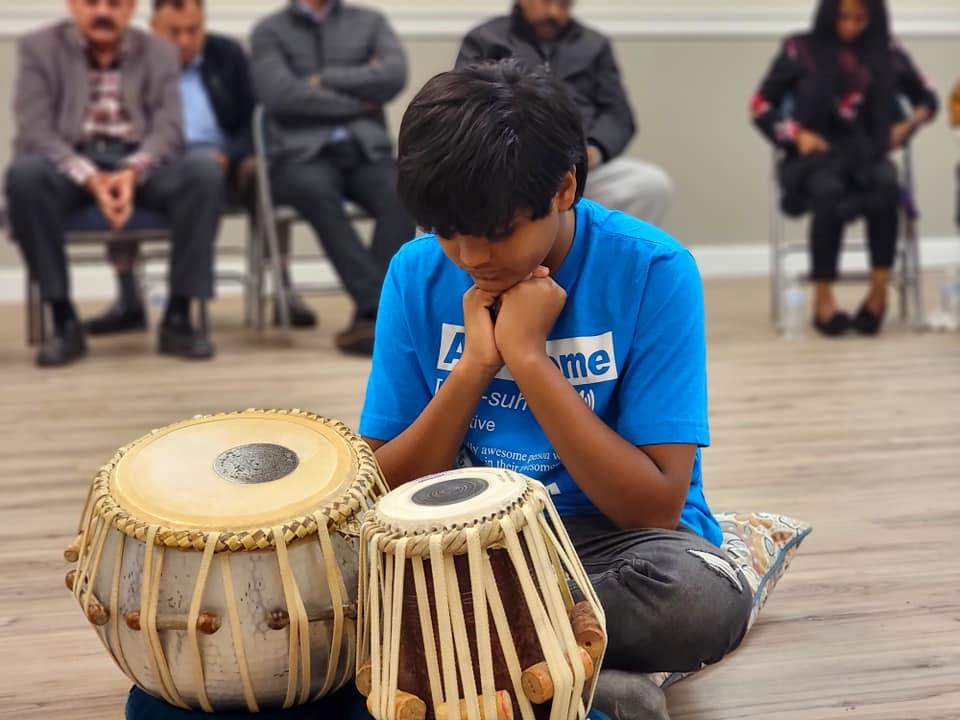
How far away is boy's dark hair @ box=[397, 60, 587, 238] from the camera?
1.09 m

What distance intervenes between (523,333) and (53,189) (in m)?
2.86

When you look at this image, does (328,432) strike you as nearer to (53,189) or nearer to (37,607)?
(37,607)

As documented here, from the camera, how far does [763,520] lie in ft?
5.33

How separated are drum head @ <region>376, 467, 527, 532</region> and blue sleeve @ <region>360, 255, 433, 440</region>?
10.3 inches

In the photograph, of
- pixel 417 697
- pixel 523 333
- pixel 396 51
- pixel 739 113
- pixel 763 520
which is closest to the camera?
pixel 417 697

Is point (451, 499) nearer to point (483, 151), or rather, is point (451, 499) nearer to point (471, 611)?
point (471, 611)

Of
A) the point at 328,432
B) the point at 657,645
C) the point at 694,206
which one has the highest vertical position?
the point at 328,432

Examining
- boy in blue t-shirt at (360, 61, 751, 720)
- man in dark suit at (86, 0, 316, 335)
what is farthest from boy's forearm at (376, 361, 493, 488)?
man in dark suit at (86, 0, 316, 335)

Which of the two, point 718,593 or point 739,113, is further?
point 739,113

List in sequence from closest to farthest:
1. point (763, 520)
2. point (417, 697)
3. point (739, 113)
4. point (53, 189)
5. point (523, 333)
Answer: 1. point (417, 697)
2. point (523, 333)
3. point (763, 520)
4. point (53, 189)
5. point (739, 113)

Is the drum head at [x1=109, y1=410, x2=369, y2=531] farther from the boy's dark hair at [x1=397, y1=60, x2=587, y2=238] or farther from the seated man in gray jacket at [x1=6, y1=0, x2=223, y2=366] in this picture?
the seated man in gray jacket at [x1=6, y1=0, x2=223, y2=366]

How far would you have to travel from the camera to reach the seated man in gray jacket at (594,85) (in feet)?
8.12

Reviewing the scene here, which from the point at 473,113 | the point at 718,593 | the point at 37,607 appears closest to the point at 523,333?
the point at 473,113

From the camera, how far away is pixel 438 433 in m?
1.25
